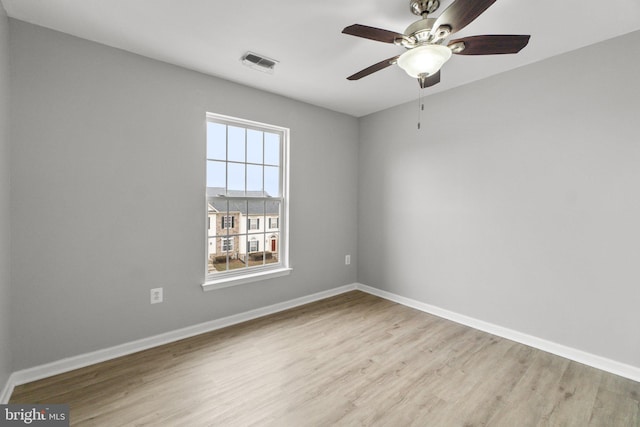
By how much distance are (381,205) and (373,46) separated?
2.03 meters

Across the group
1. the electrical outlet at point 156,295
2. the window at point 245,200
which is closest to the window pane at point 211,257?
the window at point 245,200

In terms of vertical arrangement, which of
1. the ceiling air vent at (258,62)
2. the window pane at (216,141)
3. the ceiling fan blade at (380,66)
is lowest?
the window pane at (216,141)

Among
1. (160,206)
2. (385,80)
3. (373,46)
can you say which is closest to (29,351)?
(160,206)

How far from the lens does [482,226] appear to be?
113 inches

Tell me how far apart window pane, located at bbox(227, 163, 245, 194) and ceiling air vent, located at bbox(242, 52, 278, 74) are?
976 mm

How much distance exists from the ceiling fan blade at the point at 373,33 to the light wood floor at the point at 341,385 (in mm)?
2222

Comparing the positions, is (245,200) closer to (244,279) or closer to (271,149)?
(271,149)

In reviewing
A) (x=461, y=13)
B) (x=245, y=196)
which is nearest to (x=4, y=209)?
(x=245, y=196)

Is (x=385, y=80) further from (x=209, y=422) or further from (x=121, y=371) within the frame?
(x=121, y=371)

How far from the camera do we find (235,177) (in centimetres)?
300

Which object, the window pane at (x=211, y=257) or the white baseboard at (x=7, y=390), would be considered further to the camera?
the window pane at (x=211, y=257)

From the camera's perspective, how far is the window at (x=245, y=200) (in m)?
2.87

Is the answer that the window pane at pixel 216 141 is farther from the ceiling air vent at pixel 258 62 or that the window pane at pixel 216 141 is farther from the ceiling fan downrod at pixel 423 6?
the ceiling fan downrod at pixel 423 6

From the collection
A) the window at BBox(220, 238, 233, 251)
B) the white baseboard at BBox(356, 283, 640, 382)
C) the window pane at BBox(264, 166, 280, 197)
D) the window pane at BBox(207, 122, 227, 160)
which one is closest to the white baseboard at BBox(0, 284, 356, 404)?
the window at BBox(220, 238, 233, 251)
